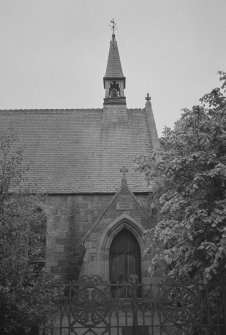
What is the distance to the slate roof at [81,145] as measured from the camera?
622 inches

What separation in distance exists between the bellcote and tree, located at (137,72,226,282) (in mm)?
11122

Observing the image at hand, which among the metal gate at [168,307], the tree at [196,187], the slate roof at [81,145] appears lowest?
the metal gate at [168,307]

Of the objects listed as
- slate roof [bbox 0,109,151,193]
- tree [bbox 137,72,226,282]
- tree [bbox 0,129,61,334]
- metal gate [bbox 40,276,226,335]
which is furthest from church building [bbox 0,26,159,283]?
tree [bbox 0,129,61,334]

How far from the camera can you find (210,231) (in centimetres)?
837

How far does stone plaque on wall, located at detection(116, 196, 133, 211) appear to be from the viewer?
1335cm

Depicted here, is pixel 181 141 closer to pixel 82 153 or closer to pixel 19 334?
pixel 19 334

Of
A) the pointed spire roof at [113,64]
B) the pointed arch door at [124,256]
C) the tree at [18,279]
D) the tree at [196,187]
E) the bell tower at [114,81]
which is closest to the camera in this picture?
the tree at [18,279]

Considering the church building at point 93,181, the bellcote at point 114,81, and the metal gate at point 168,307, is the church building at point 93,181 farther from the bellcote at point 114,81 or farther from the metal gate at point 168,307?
the metal gate at point 168,307

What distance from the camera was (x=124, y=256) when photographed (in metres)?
13.8

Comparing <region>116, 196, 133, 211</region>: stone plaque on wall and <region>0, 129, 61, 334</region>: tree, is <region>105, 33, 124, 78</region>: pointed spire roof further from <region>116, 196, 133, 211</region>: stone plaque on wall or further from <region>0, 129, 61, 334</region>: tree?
<region>0, 129, 61, 334</region>: tree

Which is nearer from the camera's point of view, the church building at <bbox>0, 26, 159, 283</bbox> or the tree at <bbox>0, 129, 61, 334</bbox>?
the tree at <bbox>0, 129, 61, 334</bbox>

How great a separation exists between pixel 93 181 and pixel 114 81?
27.0ft

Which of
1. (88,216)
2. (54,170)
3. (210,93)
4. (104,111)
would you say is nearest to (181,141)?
(210,93)

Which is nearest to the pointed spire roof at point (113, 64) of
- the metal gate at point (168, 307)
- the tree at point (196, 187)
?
the tree at point (196, 187)
